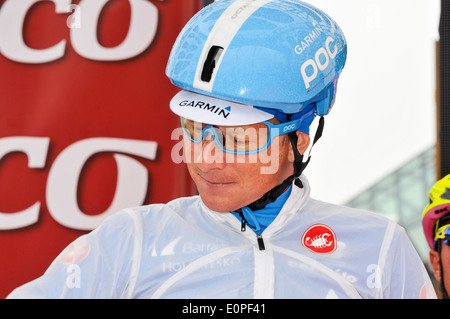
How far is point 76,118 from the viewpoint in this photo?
214cm

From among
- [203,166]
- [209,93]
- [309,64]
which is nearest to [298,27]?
[309,64]

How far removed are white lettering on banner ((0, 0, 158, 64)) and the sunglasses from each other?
1022mm

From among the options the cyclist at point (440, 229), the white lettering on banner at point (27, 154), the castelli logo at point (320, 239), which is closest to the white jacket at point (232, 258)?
the castelli logo at point (320, 239)

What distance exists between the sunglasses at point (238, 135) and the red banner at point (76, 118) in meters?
0.97

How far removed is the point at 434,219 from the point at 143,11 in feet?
4.34

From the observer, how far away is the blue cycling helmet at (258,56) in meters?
1.17

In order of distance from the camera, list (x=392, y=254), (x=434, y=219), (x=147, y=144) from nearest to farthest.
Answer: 1. (x=392, y=254)
2. (x=434, y=219)
3. (x=147, y=144)

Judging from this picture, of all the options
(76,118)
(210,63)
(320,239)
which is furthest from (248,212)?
(76,118)

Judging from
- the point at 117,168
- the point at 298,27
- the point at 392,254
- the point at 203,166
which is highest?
the point at 298,27

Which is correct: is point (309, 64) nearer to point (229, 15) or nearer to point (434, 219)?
point (229, 15)

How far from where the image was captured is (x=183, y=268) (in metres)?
1.24

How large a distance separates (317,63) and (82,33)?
1.14m

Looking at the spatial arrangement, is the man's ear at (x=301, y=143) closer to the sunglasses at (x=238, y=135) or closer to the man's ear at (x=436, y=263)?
the sunglasses at (x=238, y=135)

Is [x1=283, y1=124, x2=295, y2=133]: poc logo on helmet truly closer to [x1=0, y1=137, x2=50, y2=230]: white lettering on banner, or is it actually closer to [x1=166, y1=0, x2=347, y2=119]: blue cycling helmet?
[x1=166, y1=0, x2=347, y2=119]: blue cycling helmet
